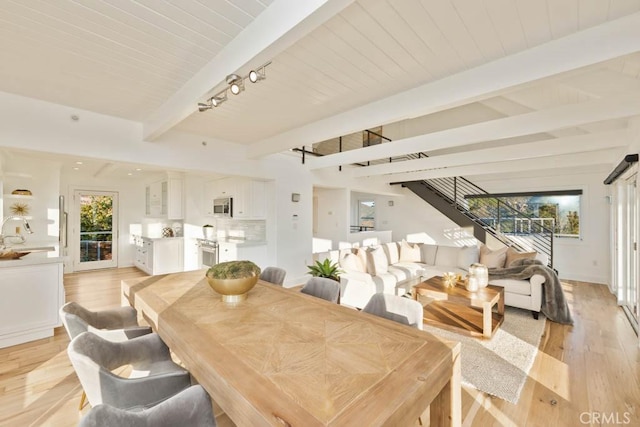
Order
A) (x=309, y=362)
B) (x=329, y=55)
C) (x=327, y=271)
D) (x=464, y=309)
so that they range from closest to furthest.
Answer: (x=309, y=362) < (x=329, y=55) < (x=464, y=309) < (x=327, y=271)

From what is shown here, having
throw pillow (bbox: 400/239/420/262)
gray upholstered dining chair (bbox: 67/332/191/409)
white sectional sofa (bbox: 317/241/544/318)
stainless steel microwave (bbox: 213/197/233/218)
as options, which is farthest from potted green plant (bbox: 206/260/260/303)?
throw pillow (bbox: 400/239/420/262)

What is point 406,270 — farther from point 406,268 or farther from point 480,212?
point 480,212

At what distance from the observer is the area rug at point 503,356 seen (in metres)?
2.26

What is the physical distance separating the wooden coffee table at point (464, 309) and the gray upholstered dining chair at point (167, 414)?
2.99 m

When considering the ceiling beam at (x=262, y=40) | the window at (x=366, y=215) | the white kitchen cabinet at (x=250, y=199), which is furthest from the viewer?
the window at (x=366, y=215)

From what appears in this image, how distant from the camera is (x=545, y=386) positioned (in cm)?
225

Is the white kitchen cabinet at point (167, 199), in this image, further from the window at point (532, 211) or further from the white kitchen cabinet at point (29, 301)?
the window at point (532, 211)

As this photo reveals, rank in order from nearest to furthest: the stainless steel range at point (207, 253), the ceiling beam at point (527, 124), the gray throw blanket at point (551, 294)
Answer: the ceiling beam at point (527, 124) → the gray throw blanket at point (551, 294) → the stainless steel range at point (207, 253)

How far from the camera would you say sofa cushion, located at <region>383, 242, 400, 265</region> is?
5.44 meters

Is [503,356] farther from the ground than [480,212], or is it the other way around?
[480,212]

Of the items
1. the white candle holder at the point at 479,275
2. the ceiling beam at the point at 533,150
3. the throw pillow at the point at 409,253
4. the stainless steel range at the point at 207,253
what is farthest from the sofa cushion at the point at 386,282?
the stainless steel range at the point at 207,253

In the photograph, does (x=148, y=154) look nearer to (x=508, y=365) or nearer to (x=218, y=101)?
(x=218, y=101)

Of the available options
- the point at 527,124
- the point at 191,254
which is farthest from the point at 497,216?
the point at 191,254

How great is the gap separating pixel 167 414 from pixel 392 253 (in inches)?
194
